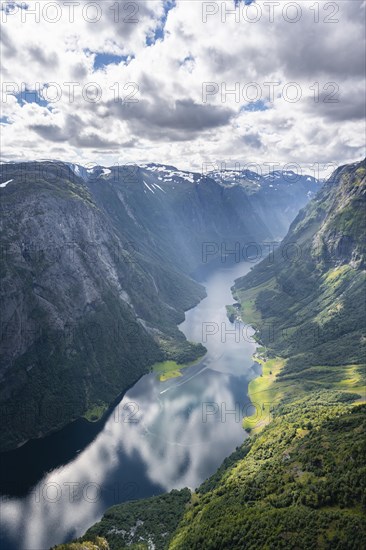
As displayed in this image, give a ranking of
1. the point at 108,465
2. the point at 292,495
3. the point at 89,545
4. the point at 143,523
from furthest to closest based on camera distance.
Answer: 1. the point at 108,465
2. the point at 143,523
3. the point at 89,545
4. the point at 292,495

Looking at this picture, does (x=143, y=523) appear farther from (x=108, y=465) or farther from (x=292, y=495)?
(x=292, y=495)

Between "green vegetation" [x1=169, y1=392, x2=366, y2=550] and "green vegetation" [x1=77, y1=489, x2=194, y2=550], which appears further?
"green vegetation" [x1=77, y1=489, x2=194, y2=550]

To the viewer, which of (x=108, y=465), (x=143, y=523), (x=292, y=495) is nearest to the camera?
(x=292, y=495)

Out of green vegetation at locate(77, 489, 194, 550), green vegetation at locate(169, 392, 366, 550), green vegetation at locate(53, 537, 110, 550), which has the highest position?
green vegetation at locate(169, 392, 366, 550)

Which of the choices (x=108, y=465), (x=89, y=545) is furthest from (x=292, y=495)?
(x=108, y=465)

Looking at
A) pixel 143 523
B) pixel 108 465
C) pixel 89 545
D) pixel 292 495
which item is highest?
pixel 292 495

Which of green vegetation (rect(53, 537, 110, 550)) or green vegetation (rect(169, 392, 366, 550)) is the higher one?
green vegetation (rect(169, 392, 366, 550))

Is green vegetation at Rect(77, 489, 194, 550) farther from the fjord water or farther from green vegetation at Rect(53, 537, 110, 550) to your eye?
the fjord water

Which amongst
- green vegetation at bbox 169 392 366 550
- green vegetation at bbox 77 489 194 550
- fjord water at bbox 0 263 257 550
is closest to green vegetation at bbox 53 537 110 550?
green vegetation at bbox 77 489 194 550

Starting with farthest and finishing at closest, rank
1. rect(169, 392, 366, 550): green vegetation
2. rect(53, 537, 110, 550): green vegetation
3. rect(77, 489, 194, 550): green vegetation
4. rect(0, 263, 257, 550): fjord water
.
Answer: rect(0, 263, 257, 550): fjord water < rect(77, 489, 194, 550): green vegetation < rect(53, 537, 110, 550): green vegetation < rect(169, 392, 366, 550): green vegetation

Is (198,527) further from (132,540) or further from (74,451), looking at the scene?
(74,451)

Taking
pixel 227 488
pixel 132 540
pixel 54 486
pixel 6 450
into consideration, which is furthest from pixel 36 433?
pixel 227 488

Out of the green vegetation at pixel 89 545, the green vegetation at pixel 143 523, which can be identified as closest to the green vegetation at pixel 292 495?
the green vegetation at pixel 143 523
